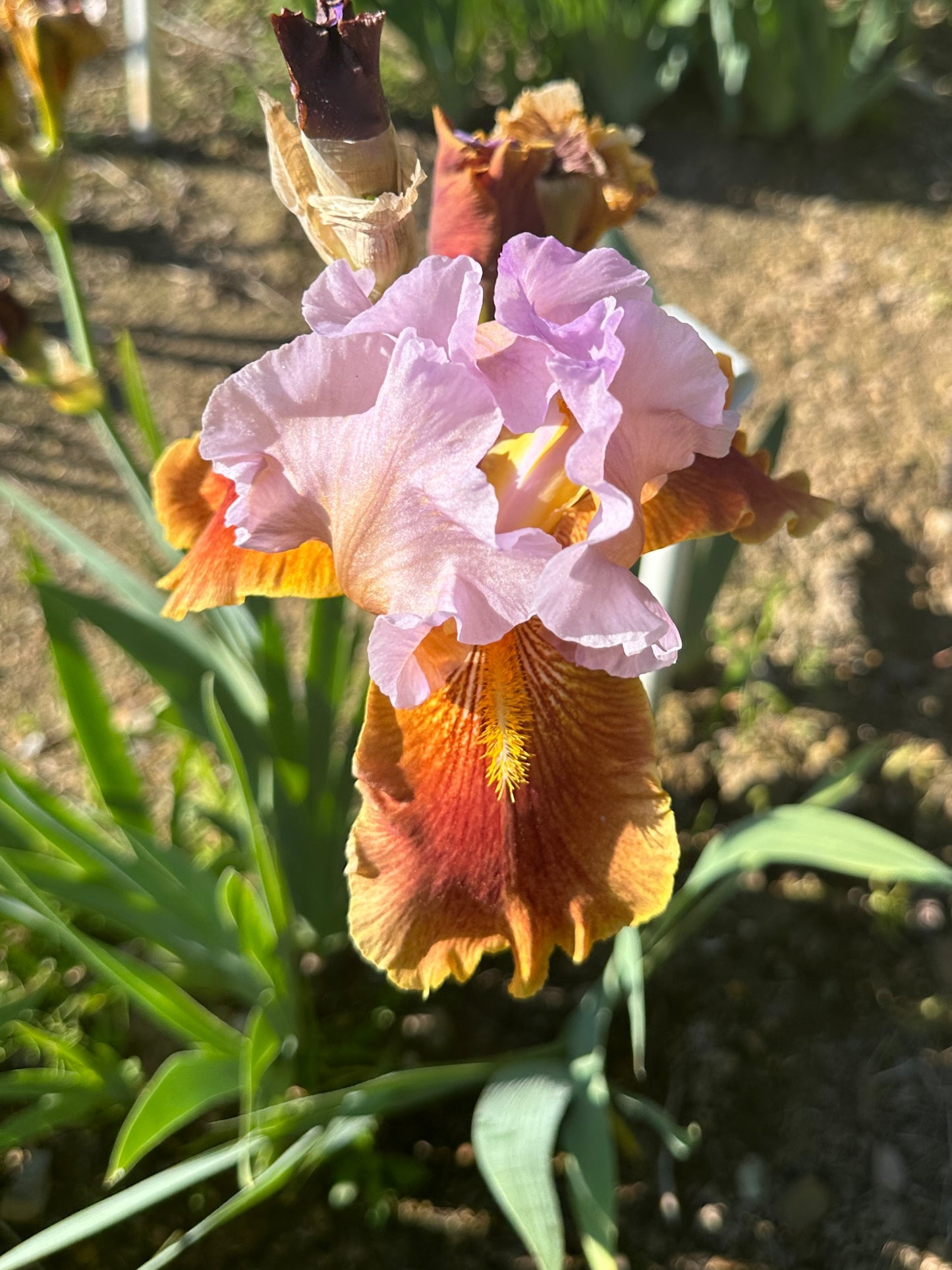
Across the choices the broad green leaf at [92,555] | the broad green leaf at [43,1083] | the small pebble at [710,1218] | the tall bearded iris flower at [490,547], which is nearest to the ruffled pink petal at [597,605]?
the tall bearded iris flower at [490,547]

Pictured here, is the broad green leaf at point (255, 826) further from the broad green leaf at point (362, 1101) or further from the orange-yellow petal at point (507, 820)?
the orange-yellow petal at point (507, 820)

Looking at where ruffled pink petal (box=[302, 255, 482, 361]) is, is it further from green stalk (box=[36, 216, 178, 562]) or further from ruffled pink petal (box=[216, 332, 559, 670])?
green stalk (box=[36, 216, 178, 562])

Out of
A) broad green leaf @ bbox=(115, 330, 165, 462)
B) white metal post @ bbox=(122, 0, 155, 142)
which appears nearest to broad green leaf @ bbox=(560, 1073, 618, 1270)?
broad green leaf @ bbox=(115, 330, 165, 462)

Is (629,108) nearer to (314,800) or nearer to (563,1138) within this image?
(314,800)

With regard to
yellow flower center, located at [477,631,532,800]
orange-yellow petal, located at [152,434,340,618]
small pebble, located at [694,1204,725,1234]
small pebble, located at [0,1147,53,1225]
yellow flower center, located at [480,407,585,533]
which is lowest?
small pebble, located at [0,1147,53,1225]

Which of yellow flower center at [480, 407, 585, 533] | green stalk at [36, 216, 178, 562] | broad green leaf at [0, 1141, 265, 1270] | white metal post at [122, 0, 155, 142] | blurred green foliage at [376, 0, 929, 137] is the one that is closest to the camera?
yellow flower center at [480, 407, 585, 533]

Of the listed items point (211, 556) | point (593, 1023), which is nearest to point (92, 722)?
point (211, 556)
